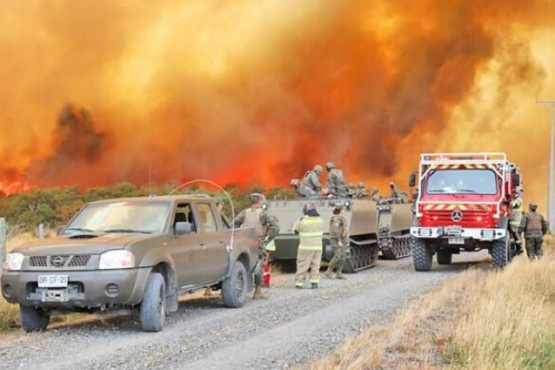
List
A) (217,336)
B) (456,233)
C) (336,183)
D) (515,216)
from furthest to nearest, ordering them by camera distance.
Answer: (336,183) → (515,216) → (456,233) → (217,336)

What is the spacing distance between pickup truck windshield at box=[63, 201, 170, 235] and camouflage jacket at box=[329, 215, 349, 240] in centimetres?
693

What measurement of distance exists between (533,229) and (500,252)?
2800mm

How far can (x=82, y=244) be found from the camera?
9.29m

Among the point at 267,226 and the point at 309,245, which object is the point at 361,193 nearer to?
the point at 309,245

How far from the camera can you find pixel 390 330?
886cm

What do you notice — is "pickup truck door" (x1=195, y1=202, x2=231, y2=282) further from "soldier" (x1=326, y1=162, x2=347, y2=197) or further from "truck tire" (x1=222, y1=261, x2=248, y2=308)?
"soldier" (x1=326, y1=162, x2=347, y2=197)

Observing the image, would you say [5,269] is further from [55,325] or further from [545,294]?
[545,294]

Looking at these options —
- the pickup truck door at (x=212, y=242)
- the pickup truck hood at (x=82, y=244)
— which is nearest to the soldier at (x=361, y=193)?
the pickup truck door at (x=212, y=242)

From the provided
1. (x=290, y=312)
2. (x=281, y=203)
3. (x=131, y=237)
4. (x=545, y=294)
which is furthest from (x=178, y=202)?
(x=281, y=203)

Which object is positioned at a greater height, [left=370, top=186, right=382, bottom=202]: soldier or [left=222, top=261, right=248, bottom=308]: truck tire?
[left=370, top=186, right=382, bottom=202]: soldier

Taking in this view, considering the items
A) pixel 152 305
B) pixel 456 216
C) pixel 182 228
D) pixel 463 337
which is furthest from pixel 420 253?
pixel 463 337

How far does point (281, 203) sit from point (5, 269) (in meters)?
10.3

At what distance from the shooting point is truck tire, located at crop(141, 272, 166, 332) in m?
9.38

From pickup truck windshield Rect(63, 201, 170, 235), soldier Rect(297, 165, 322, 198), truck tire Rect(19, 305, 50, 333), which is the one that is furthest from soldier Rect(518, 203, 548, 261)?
truck tire Rect(19, 305, 50, 333)
